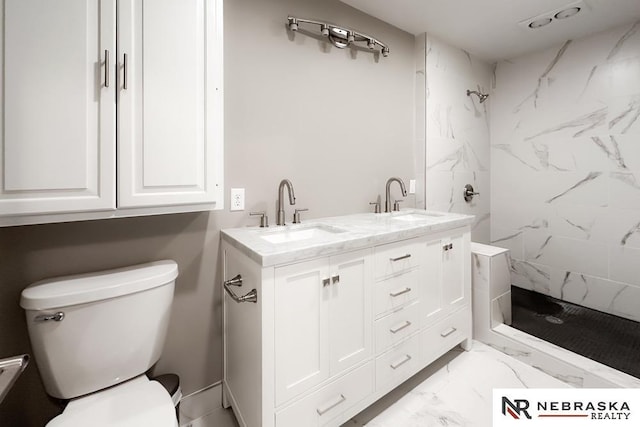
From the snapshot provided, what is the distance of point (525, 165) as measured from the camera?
9.34 feet

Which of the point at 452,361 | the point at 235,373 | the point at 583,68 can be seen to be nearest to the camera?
the point at 235,373

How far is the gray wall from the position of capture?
114 cm

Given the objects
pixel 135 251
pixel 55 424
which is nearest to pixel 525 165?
pixel 135 251

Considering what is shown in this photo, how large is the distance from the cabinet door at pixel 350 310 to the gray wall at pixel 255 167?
582 millimetres

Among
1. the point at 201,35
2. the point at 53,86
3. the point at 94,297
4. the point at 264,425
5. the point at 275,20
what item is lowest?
the point at 264,425

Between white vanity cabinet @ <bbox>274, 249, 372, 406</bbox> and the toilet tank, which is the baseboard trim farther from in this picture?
white vanity cabinet @ <bbox>274, 249, 372, 406</bbox>

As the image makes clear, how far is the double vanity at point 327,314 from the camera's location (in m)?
1.13

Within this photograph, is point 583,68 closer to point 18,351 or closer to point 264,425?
point 264,425

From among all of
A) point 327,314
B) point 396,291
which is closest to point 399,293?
point 396,291

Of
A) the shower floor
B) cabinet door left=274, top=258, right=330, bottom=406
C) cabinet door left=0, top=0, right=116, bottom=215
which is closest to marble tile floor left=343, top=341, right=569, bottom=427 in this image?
the shower floor

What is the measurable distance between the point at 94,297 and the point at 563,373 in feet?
7.81

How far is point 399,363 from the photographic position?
1527 millimetres

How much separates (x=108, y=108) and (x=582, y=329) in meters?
3.09

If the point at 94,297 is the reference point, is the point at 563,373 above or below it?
below
